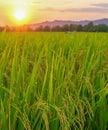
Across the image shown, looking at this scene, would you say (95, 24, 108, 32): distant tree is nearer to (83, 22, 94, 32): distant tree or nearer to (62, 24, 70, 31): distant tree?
(83, 22, 94, 32): distant tree

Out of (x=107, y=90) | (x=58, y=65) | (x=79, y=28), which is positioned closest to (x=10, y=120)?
(x=107, y=90)

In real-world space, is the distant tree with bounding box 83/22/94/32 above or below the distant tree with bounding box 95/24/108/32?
below

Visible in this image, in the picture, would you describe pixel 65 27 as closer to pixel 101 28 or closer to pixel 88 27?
pixel 88 27

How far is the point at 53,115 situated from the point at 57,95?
0.09m

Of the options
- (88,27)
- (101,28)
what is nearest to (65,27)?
(88,27)

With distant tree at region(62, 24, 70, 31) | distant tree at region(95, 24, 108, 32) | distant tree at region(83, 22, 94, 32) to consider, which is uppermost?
distant tree at region(95, 24, 108, 32)

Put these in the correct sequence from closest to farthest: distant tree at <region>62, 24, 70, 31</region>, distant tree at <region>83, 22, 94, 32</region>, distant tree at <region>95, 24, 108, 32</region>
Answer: distant tree at <region>62, 24, 70, 31</region> < distant tree at <region>83, 22, 94, 32</region> < distant tree at <region>95, 24, 108, 32</region>

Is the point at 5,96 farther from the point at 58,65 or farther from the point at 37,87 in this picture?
the point at 58,65

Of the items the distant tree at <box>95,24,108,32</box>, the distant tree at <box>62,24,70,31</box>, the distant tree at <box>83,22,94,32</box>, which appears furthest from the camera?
the distant tree at <box>95,24,108,32</box>

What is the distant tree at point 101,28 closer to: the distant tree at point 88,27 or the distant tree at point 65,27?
the distant tree at point 88,27

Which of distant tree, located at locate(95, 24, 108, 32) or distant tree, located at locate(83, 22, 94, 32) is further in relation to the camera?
distant tree, located at locate(95, 24, 108, 32)

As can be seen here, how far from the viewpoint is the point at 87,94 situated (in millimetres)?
2055

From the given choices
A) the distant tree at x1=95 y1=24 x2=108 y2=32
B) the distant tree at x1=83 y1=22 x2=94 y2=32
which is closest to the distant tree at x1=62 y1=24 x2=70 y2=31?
the distant tree at x1=83 y1=22 x2=94 y2=32

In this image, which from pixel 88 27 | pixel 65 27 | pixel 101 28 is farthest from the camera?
pixel 101 28
